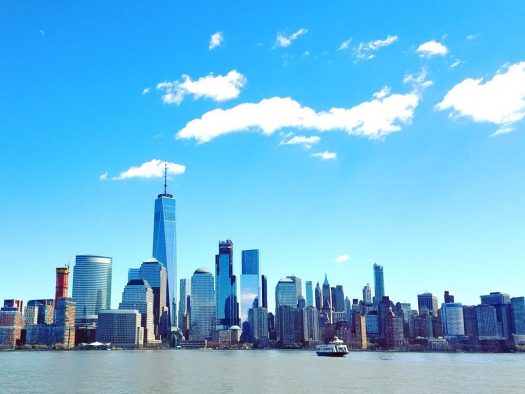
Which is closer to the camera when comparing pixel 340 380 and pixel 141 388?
pixel 141 388

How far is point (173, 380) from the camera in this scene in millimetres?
129500

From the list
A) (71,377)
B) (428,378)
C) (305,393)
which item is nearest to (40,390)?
(71,377)

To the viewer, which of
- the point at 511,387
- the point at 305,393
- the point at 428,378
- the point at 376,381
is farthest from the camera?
the point at 428,378

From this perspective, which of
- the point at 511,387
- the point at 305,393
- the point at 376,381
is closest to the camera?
the point at 305,393

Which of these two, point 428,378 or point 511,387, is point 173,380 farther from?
point 511,387

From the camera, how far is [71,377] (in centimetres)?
13662

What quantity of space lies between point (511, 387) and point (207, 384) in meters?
61.1

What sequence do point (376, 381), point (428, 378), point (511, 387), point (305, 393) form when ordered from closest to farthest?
1. point (305, 393)
2. point (511, 387)
3. point (376, 381)
4. point (428, 378)

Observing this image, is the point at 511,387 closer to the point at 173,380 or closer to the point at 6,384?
the point at 173,380

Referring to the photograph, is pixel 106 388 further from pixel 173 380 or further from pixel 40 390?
pixel 173 380

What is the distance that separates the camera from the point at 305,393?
10369 cm

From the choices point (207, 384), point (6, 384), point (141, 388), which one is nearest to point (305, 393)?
point (207, 384)

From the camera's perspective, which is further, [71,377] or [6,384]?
[71,377]

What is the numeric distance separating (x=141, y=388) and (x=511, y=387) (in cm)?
7310
